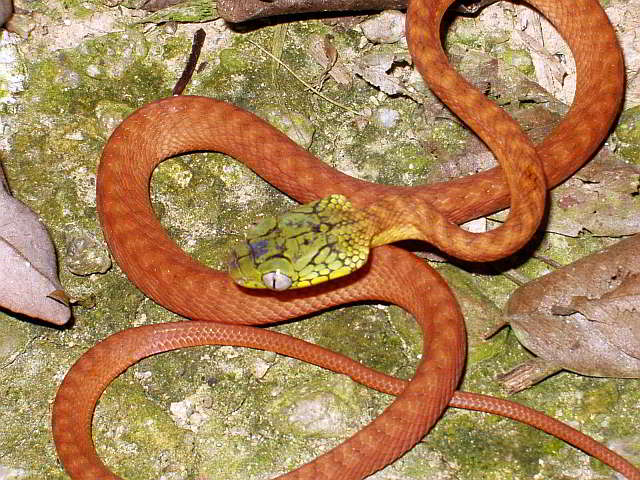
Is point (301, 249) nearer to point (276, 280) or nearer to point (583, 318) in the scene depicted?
point (276, 280)

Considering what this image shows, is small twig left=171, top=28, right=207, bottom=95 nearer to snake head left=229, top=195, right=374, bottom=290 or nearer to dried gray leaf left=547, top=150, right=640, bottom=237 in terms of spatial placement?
snake head left=229, top=195, right=374, bottom=290

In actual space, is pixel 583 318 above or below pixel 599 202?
below

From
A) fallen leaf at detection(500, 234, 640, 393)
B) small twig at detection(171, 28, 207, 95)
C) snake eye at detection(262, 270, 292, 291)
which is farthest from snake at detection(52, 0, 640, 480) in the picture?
fallen leaf at detection(500, 234, 640, 393)

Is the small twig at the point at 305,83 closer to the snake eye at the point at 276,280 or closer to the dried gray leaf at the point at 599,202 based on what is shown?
the dried gray leaf at the point at 599,202

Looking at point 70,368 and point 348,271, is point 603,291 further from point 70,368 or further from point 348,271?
point 70,368

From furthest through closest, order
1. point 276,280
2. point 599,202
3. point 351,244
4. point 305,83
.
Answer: point 305,83 < point 599,202 < point 351,244 < point 276,280

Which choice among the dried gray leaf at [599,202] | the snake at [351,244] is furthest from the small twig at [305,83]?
the dried gray leaf at [599,202]

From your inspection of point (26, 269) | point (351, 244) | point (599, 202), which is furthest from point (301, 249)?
point (599, 202)
